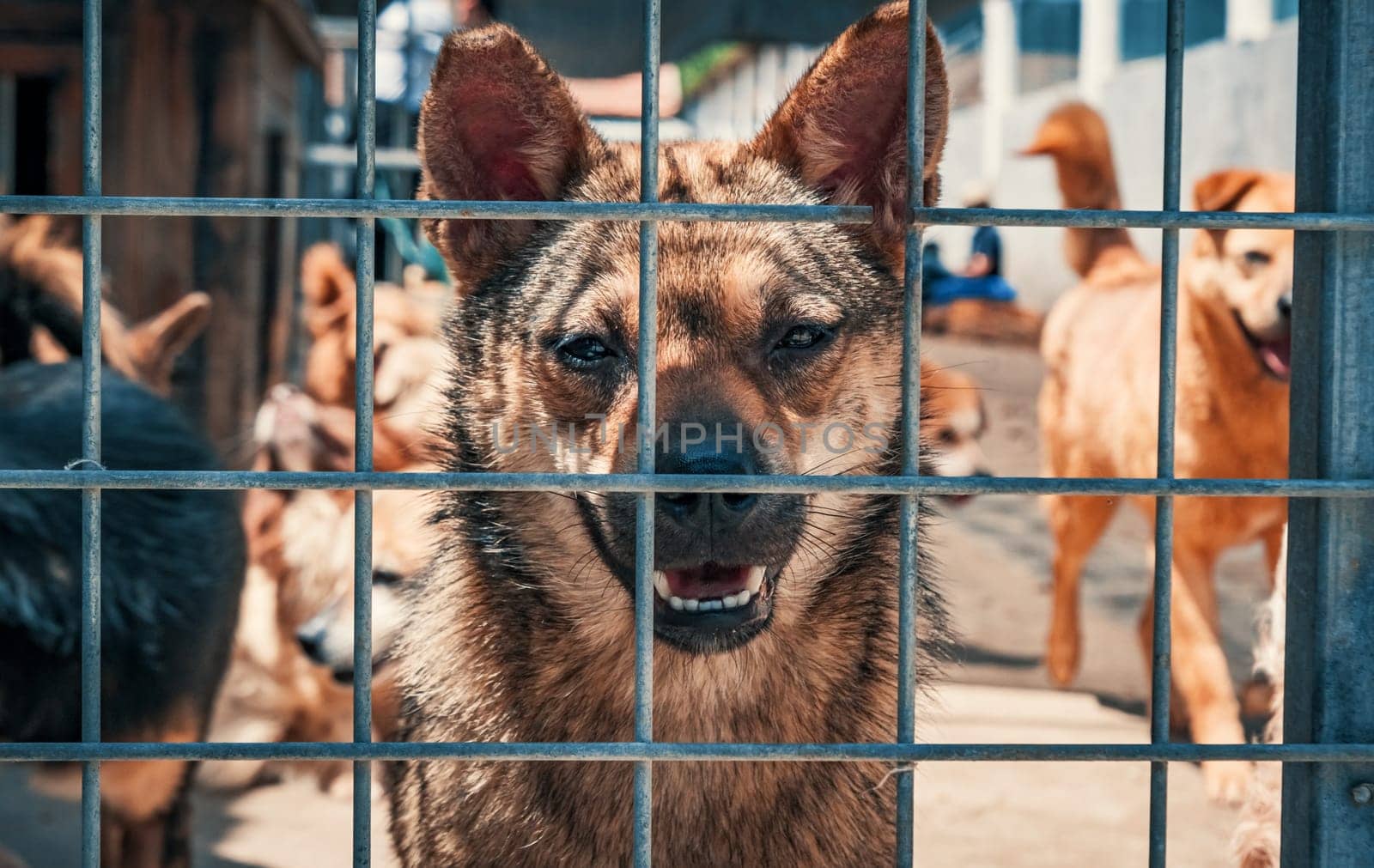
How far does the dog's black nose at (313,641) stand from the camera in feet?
13.6

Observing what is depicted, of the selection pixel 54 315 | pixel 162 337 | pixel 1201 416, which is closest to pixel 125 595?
pixel 54 315

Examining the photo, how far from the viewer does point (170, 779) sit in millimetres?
3521

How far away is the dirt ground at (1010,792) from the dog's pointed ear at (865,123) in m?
0.57

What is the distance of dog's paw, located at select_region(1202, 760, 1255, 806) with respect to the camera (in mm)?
4043

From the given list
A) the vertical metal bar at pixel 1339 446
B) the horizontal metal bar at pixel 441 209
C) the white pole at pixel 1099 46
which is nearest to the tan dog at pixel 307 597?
the horizontal metal bar at pixel 441 209

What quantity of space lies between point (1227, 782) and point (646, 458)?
3157 millimetres

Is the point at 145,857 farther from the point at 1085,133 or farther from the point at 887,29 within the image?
the point at 1085,133

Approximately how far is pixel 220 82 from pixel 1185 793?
202 inches

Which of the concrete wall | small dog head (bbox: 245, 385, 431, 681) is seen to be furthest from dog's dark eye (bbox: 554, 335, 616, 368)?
the concrete wall

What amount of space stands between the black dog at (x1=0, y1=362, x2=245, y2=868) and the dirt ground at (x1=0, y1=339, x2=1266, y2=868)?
0.48m

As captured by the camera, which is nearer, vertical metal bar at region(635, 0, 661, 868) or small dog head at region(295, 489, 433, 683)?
vertical metal bar at region(635, 0, 661, 868)

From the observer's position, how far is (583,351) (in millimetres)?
2602

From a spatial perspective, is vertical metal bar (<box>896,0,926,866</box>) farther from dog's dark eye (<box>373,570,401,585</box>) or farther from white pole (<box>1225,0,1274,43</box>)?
white pole (<box>1225,0,1274,43</box>)

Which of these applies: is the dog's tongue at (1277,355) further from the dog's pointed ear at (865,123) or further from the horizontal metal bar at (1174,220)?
the horizontal metal bar at (1174,220)
